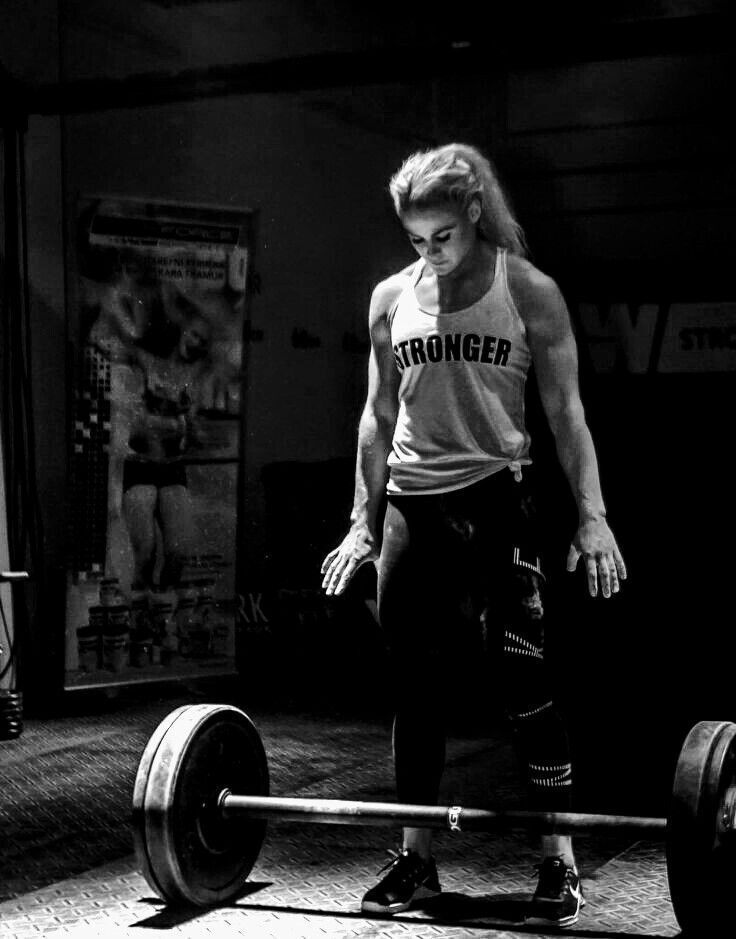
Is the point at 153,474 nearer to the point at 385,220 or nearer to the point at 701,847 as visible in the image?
the point at 385,220

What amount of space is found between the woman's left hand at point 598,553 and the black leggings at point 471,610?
0.31ft

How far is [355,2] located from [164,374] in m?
1.63

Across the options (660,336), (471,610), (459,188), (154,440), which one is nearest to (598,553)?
(471,610)

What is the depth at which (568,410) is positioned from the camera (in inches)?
104

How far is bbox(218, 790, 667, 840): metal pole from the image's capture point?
92.7 inches

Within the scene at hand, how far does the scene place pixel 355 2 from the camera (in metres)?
5.43

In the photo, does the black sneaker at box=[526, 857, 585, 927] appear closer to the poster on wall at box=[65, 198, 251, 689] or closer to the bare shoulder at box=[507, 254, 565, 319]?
the bare shoulder at box=[507, 254, 565, 319]

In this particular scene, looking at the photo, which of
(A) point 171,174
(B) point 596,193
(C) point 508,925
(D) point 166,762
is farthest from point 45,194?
(C) point 508,925

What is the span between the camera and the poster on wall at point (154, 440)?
519cm

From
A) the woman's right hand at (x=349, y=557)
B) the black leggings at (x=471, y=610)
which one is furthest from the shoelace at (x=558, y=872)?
the woman's right hand at (x=349, y=557)

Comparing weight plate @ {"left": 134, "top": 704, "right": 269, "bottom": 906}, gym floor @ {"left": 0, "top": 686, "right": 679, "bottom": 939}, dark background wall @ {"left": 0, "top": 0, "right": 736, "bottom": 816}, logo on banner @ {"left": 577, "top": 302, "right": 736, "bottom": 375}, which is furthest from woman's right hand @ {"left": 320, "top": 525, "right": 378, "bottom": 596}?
logo on banner @ {"left": 577, "top": 302, "right": 736, "bottom": 375}

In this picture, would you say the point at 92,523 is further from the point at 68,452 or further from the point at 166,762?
the point at 166,762

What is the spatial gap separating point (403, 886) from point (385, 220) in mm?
3421

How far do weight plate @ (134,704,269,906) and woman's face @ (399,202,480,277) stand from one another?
982 millimetres
